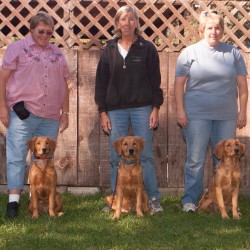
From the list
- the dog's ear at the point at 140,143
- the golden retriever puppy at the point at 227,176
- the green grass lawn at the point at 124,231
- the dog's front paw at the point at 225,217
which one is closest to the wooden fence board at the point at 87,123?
the green grass lawn at the point at 124,231

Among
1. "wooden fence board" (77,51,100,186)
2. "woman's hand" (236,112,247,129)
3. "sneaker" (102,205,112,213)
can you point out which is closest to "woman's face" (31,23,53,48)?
"wooden fence board" (77,51,100,186)

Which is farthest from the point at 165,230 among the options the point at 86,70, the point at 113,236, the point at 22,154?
the point at 86,70

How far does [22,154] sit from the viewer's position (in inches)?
218

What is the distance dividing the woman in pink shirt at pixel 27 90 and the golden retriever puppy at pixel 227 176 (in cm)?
181

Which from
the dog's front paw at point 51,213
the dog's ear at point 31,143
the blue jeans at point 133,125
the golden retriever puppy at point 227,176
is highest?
the blue jeans at point 133,125

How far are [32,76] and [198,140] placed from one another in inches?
73.5

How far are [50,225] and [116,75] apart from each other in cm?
169

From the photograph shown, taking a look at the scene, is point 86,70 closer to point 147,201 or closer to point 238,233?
point 147,201

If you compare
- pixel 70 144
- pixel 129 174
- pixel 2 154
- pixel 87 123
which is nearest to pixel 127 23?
pixel 129 174

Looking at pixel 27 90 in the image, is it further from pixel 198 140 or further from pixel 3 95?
pixel 198 140

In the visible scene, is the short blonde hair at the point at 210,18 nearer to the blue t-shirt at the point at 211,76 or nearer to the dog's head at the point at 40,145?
the blue t-shirt at the point at 211,76

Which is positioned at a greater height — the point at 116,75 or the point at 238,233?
the point at 116,75

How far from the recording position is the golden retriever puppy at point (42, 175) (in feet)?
18.0

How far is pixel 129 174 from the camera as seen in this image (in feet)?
18.6
